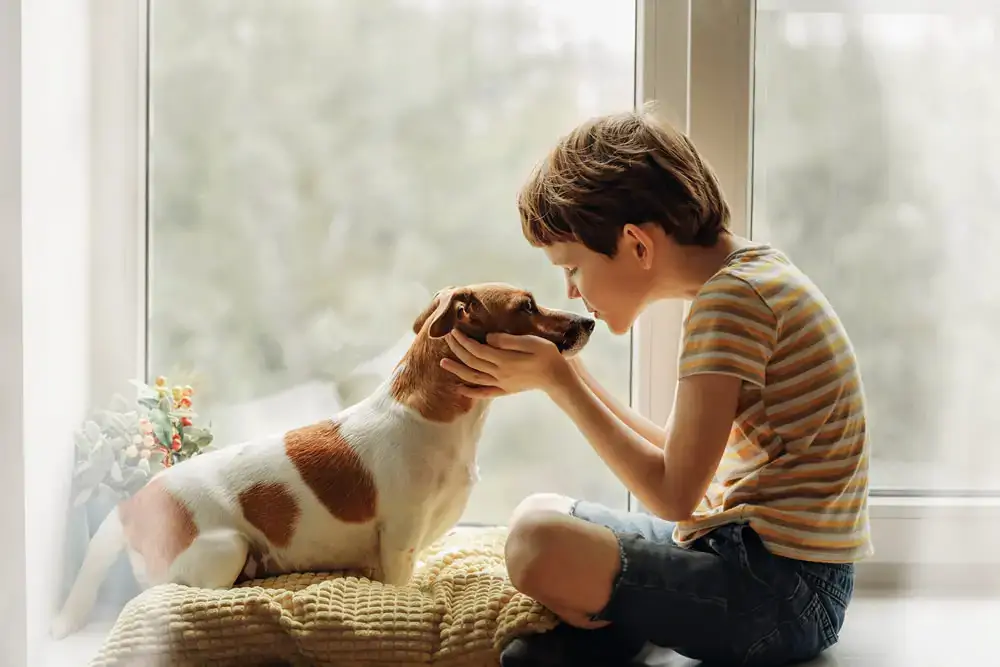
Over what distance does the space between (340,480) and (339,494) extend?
2cm

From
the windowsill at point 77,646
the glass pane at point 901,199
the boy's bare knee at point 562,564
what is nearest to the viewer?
the boy's bare knee at point 562,564

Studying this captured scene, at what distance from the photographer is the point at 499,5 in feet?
4.36

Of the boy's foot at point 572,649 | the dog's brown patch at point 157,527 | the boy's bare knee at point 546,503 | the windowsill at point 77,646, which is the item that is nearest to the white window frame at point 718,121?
the boy's bare knee at point 546,503

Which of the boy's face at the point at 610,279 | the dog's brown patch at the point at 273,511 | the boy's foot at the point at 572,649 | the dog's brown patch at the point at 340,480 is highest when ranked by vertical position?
the boy's face at the point at 610,279

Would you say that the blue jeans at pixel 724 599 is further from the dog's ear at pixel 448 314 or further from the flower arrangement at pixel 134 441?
the flower arrangement at pixel 134 441

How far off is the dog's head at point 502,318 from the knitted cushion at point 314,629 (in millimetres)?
332

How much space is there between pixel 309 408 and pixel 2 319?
45cm

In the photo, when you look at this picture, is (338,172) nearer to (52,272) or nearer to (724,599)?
(52,272)

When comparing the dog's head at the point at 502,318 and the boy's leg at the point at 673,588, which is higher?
the dog's head at the point at 502,318

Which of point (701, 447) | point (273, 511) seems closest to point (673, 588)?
point (701, 447)

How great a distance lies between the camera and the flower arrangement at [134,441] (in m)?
1.26

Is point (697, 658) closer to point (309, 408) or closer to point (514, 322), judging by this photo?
point (514, 322)

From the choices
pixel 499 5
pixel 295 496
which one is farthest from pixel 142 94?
pixel 295 496

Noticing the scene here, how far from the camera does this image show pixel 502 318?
3.85 ft
